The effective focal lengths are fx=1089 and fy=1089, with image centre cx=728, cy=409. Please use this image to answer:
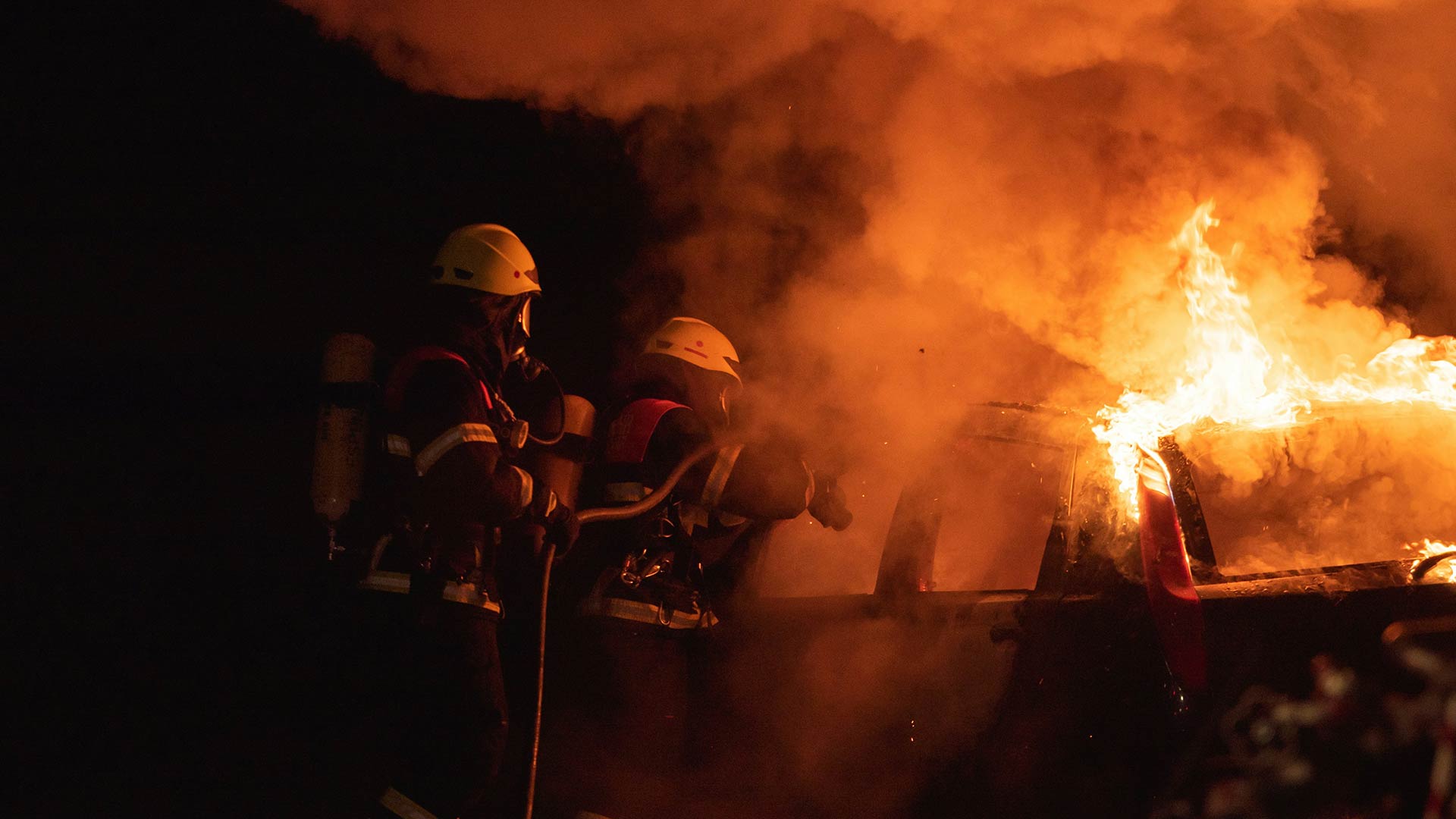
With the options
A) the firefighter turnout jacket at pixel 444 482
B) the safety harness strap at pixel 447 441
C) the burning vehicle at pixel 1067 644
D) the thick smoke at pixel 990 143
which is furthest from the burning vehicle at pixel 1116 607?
the safety harness strap at pixel 447 441

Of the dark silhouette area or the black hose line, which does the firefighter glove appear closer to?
the black hose line

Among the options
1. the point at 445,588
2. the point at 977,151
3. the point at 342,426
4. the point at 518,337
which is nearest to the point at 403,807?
the point at 445,588

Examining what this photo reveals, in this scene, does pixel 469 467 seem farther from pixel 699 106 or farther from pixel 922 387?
pixel 699 106

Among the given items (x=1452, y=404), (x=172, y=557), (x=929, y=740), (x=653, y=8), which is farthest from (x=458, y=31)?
(x=1452, y=404)

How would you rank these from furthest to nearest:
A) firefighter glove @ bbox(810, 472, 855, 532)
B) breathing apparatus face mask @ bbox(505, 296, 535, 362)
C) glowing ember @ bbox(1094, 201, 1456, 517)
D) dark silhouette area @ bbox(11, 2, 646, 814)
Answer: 1. dark silhouette area @ bbox(11, 2, 646, 814)
2. firefighter glove @ bbox(810, 472, 855, 532)
3. breathing apparatus face mask @ bbox(505, 296, 535, 362)
4. glowing ember @ bbox(1094, 201, 1456, 517)

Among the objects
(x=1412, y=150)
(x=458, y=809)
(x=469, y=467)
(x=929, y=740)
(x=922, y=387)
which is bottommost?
(x=458, y=809)

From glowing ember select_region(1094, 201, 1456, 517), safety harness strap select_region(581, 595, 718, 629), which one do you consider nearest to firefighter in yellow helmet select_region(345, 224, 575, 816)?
safety harness strap select_region(581, 595, 718, 629)

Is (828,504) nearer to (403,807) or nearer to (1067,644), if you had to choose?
(1067,644)

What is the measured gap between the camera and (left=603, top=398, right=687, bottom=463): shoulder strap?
4070 mm

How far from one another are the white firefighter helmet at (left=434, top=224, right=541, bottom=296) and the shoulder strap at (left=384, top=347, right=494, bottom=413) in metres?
0.52

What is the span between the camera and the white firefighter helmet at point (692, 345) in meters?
4.54

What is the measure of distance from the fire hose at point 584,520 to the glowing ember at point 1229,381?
57.1 inches

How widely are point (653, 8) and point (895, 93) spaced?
5.75ft

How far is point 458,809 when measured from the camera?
11.4 feet
